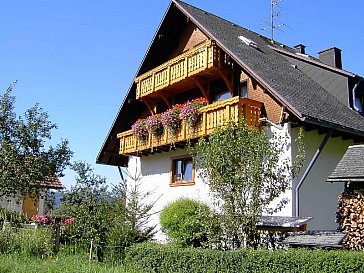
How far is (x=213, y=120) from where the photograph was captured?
583 inches

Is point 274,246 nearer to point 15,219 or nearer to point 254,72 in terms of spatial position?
point 254,72

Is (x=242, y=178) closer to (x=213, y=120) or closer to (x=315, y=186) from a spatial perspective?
(x=315, y=186)

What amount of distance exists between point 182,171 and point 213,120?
148 inches

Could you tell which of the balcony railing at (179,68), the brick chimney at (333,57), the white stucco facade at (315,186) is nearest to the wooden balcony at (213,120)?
the white stucco facade at (315,186)

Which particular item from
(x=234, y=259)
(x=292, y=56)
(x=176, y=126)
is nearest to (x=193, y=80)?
(x=176, y=126)


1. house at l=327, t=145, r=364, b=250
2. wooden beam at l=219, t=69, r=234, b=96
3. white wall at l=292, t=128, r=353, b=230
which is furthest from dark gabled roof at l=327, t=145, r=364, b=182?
wooden beam at l=219, t=69, r=234, b=96

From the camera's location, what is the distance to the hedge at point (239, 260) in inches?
323

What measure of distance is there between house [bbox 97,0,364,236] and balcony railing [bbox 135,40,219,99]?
0.04m

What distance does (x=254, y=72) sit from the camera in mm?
13766

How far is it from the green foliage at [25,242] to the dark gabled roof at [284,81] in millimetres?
8260

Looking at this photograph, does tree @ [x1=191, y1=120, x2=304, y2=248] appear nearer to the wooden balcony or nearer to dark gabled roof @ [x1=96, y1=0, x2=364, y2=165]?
the wooden balcony

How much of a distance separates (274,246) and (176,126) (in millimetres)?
Answer: 6463

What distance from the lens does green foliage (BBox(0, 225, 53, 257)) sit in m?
13.4

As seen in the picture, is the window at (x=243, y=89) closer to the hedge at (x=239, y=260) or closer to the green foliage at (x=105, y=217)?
the green foliage at (x=105, y=217)
